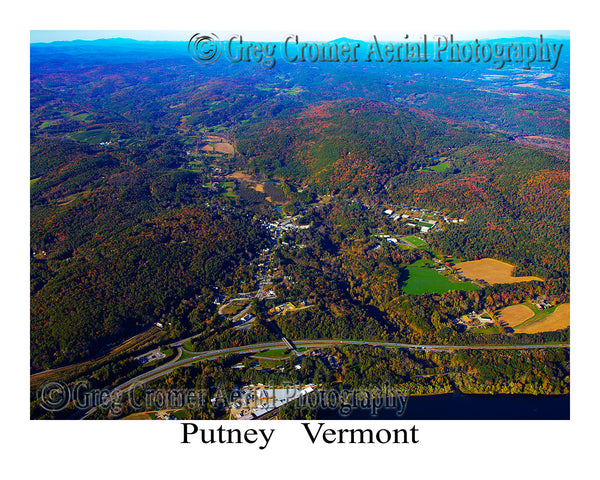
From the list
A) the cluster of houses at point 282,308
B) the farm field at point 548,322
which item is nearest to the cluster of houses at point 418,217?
the farm field at point 548,322

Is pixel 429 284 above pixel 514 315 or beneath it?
above

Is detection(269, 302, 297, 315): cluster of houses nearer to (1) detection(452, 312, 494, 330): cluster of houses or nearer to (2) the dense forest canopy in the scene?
(2) the dense forest canopy

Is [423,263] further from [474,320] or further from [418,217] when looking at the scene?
[418,217]

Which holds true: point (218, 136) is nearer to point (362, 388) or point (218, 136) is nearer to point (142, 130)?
point (142, 130)

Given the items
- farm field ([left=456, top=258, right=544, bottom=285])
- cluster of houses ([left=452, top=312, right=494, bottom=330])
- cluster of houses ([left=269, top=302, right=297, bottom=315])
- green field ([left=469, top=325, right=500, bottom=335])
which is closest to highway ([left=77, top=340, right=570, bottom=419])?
green field ([left=469, top=325, right=500, bottom=335])

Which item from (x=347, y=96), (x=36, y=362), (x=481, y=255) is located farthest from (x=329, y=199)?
(x=347, y=96)

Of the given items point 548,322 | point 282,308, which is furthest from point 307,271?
point 548,322
